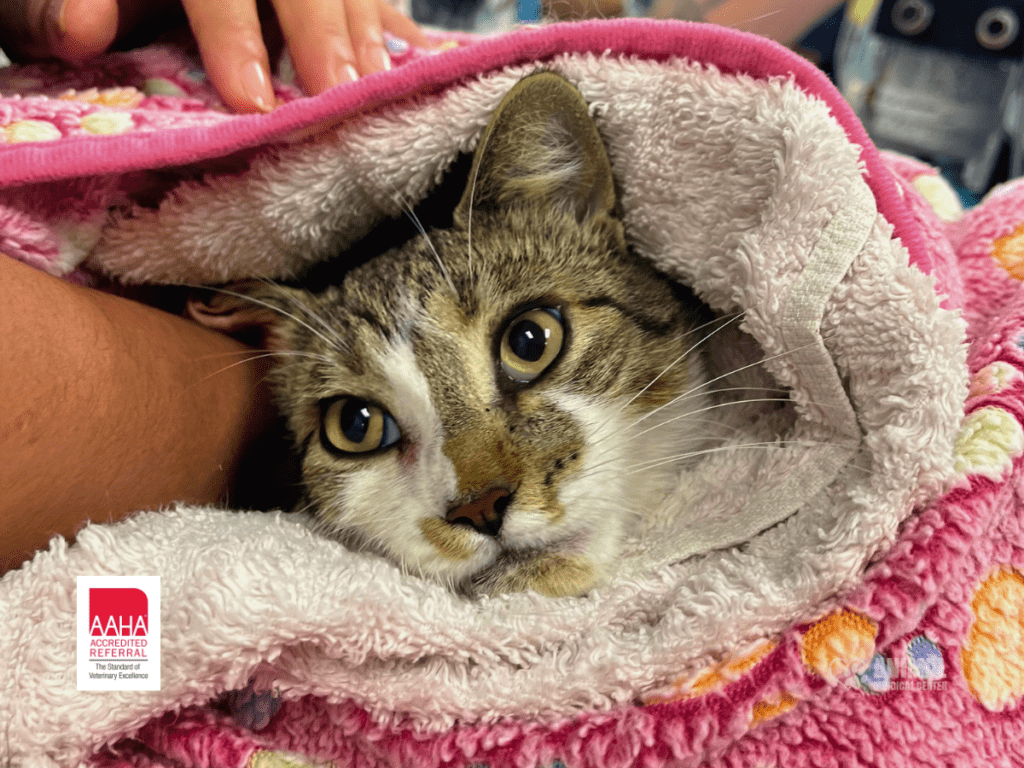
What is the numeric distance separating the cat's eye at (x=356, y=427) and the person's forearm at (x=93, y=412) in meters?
0.16

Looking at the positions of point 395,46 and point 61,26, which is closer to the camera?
point 61,26

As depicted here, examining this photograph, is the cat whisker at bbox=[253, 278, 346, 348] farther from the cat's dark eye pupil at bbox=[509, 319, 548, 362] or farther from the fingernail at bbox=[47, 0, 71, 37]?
the fingernail at bbox=[47, 0, 71, 37]

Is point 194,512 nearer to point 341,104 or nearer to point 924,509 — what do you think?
point 341,104

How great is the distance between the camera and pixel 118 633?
28.8 inches

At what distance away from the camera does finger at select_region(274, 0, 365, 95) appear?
1.06 metres

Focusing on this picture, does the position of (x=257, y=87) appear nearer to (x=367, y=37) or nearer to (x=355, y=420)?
(x=367, y=37)

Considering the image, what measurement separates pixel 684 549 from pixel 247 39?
3.33 ft

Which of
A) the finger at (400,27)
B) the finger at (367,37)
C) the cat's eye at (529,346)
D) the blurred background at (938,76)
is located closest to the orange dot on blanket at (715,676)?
the cat's eye at (529,346)

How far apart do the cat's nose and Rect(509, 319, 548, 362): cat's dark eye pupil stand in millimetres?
231

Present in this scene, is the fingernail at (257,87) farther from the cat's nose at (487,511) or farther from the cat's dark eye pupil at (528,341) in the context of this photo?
the cat's nose at (487,511)

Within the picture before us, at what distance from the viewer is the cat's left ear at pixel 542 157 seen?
0.95m

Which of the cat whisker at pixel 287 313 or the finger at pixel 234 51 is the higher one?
the finger at pixel 234 51

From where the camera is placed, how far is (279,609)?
0.72 m

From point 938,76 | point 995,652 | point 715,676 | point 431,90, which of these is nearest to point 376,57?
point 431,90
